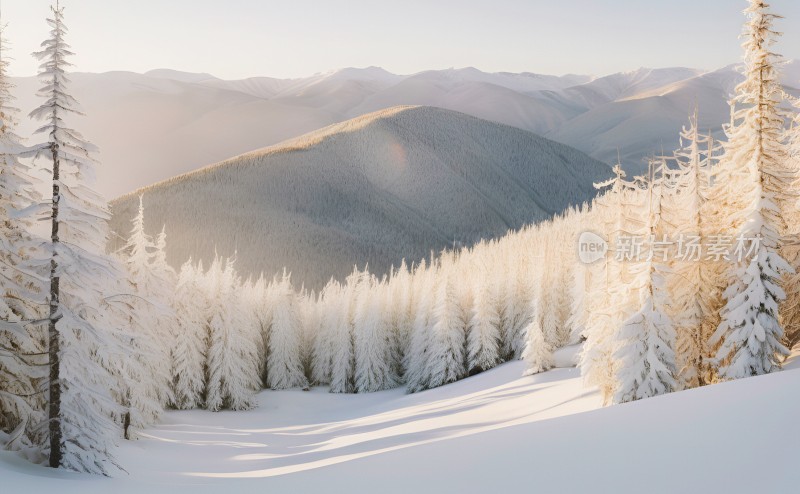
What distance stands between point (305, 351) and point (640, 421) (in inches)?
2358

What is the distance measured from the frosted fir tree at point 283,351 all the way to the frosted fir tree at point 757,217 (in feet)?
155

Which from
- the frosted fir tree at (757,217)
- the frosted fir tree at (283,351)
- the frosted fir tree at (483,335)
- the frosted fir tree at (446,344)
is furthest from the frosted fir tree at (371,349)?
the frosted fir tree at (757,217)

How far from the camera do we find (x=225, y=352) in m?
43.1

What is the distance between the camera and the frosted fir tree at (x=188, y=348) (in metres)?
40.2

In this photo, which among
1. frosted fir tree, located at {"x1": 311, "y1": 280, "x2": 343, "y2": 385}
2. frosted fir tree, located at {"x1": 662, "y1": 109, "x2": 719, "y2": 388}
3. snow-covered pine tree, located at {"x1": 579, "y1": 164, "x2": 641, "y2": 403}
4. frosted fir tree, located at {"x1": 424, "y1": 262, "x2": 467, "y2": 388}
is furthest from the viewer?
frosted fir tree, located at {"x1": 311, "y1": 280, "x2": 343, "y2": 385}

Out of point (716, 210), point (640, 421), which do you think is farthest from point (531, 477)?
point (716, 210)

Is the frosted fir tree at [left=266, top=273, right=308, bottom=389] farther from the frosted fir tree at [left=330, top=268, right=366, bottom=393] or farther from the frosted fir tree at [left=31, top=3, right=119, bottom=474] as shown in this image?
the frosted fir tree at [left=31, top=3, right=119, bottom=474]

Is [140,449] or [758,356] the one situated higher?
[758,356]

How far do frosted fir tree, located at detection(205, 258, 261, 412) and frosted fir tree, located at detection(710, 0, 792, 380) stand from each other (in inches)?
1378

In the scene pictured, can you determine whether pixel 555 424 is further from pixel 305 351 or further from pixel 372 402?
pixel 305 351

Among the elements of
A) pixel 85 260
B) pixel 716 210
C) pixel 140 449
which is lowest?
pixel 140 449

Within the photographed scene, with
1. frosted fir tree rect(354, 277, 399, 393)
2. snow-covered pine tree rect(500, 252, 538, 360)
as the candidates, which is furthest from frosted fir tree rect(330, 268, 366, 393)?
snow-covered pine tree rect(500, 252, 538, 360)

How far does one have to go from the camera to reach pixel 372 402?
2122 inches

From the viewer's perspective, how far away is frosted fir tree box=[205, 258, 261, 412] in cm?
4275
